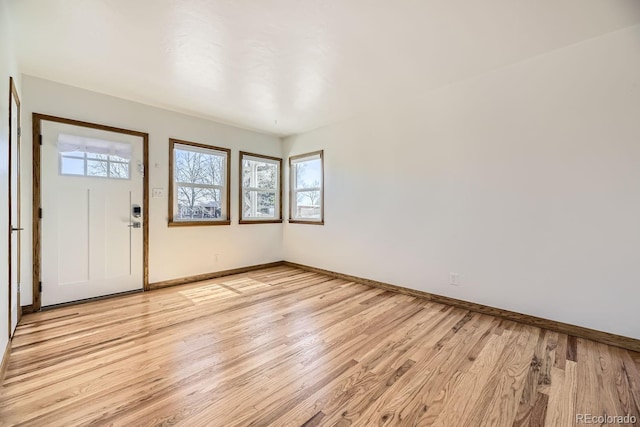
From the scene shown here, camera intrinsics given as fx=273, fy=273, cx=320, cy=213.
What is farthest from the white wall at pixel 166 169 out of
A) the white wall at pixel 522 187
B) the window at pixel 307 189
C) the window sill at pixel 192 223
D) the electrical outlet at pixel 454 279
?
the electrical outlet at pixel 454 279

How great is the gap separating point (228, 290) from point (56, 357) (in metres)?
1.84

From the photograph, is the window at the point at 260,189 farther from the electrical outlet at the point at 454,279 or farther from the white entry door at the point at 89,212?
the electrical outlet at the point at 454,279

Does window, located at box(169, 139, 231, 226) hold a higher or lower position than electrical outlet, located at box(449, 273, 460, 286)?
higher

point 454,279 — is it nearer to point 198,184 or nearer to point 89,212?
point 198,184

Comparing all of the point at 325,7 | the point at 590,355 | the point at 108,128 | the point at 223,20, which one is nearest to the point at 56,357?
the point at 108,128

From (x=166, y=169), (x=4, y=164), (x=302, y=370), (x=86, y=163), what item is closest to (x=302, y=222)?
(x=166, y=169)

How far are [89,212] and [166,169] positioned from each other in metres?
1.05

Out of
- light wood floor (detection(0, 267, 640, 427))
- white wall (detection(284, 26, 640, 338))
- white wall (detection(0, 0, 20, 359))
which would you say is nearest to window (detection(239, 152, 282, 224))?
white wall (detection(284, 26, 640, 338))

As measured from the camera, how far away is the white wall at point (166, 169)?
292cm

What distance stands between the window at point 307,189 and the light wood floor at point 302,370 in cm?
217

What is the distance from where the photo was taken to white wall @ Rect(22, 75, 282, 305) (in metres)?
2.92

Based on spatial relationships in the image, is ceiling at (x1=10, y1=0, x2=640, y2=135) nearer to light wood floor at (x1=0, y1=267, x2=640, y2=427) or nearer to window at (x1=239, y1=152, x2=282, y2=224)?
window at (x1=239, y1=152, x2=282, y2=224)

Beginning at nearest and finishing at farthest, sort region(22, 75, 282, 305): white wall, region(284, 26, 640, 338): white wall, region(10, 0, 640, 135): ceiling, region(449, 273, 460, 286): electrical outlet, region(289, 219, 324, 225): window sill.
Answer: region(10, 0, 640, 135): ceiling → region(284, 26, 640, 338): white wall → region(22, 75, 282, 305): white wall → region(449, 273, 460, 286): electrical outlet → region(289, 219, 324, 225): window sill

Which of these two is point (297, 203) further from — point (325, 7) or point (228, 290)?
point (325, 7)
